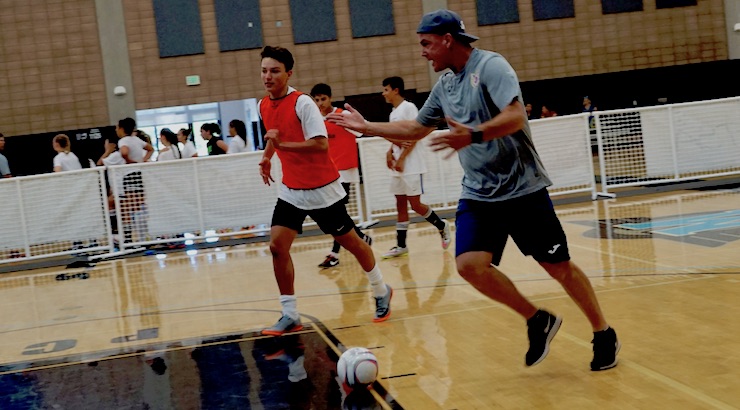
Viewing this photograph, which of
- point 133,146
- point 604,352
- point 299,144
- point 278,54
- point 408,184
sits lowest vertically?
point 604,352

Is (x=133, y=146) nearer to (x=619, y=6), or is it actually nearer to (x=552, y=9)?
(x=552, y=9)

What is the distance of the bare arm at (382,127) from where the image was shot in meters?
4.73

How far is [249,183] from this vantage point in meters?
13.1

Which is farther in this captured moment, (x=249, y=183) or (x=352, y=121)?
(x=249, y=183)

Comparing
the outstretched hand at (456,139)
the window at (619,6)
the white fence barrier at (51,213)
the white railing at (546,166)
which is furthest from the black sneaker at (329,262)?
the window at (619,6)

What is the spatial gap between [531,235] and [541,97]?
765 inches

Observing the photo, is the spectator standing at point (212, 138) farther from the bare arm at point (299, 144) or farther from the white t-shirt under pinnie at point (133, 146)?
the bare arm at point (299, 144)

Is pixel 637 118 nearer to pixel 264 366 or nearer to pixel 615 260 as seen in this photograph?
pixel 615 260

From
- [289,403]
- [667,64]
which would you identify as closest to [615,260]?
[289,403]

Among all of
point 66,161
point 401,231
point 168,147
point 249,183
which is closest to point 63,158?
point 66,161

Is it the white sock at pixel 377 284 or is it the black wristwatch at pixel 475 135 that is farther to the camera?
the white sock at pixel 377 284

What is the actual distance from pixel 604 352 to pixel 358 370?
1.29 m

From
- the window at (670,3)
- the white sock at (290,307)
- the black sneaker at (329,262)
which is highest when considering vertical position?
the window at (670,3)

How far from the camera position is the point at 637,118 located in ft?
45.9
